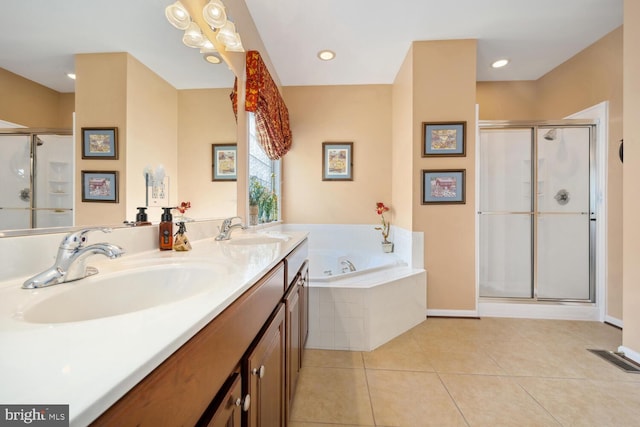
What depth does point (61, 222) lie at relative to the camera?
73 centimetres

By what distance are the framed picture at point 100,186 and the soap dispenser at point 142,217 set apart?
11cm

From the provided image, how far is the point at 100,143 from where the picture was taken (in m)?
0.80

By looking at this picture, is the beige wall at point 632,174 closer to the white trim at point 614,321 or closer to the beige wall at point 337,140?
the white trim at point 614,321

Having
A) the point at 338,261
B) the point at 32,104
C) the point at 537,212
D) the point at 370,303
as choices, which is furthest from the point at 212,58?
the point at 537,212

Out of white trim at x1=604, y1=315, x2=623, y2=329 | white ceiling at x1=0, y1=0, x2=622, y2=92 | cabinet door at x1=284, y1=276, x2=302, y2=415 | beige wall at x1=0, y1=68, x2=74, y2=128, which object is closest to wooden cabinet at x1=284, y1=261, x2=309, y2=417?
cabinet door at x1=284, y1=276, x2=302, y2=415

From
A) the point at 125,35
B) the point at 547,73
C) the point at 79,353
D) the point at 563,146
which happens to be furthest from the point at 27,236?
the point at 547,73

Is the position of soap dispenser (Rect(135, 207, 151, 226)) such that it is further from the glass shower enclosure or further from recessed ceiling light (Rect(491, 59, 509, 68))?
recessed ceiling light (Rect(491, 59, 509, 68))

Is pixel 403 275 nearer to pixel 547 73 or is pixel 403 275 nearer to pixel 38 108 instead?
pixel 38 108

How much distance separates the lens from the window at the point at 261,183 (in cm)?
219

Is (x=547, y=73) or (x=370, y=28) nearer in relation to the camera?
(x=370, y=28)

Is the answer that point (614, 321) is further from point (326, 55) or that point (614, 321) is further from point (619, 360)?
point (326, 55)

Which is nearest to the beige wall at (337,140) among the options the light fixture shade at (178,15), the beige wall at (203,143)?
the beige wall at (203,143)

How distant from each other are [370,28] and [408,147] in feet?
3.54

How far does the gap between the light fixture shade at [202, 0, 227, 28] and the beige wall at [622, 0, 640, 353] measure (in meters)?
2.52
